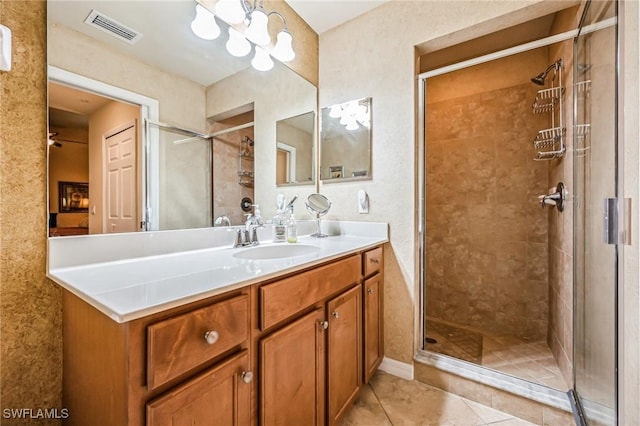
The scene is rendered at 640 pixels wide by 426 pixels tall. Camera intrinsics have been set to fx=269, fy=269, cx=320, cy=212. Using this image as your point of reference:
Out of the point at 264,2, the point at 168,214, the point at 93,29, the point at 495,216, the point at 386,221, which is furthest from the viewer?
the point at 495,216

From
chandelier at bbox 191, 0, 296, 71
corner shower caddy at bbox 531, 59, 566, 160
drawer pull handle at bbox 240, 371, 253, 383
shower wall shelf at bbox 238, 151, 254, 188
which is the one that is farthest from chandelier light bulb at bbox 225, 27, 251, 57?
corner shower caddy at bbox 531, 59, 566, 160

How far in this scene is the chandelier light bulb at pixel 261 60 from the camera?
160 centimetres

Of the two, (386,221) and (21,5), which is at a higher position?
(21,5)

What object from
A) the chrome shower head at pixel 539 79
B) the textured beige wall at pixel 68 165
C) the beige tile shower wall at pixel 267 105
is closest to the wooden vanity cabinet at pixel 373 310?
the beige tile shower wall at pixel 267 105

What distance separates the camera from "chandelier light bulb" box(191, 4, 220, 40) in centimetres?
130

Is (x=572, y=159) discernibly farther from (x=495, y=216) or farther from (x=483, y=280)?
(x=483, y=280)

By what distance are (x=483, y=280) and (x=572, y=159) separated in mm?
1193

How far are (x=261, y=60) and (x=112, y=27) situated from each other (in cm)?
79

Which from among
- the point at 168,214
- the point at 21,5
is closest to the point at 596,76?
the point at 168,214

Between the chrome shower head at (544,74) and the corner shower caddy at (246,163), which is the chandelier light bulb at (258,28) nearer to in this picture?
the corner shower caddy at (246,163)

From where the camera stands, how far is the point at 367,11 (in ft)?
5.91

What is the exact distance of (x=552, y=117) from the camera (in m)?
1.89

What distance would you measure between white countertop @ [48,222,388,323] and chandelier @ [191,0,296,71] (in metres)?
1.01

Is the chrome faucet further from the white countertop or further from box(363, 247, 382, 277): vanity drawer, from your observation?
box(363, 247, 382, 277): vanity drawer
